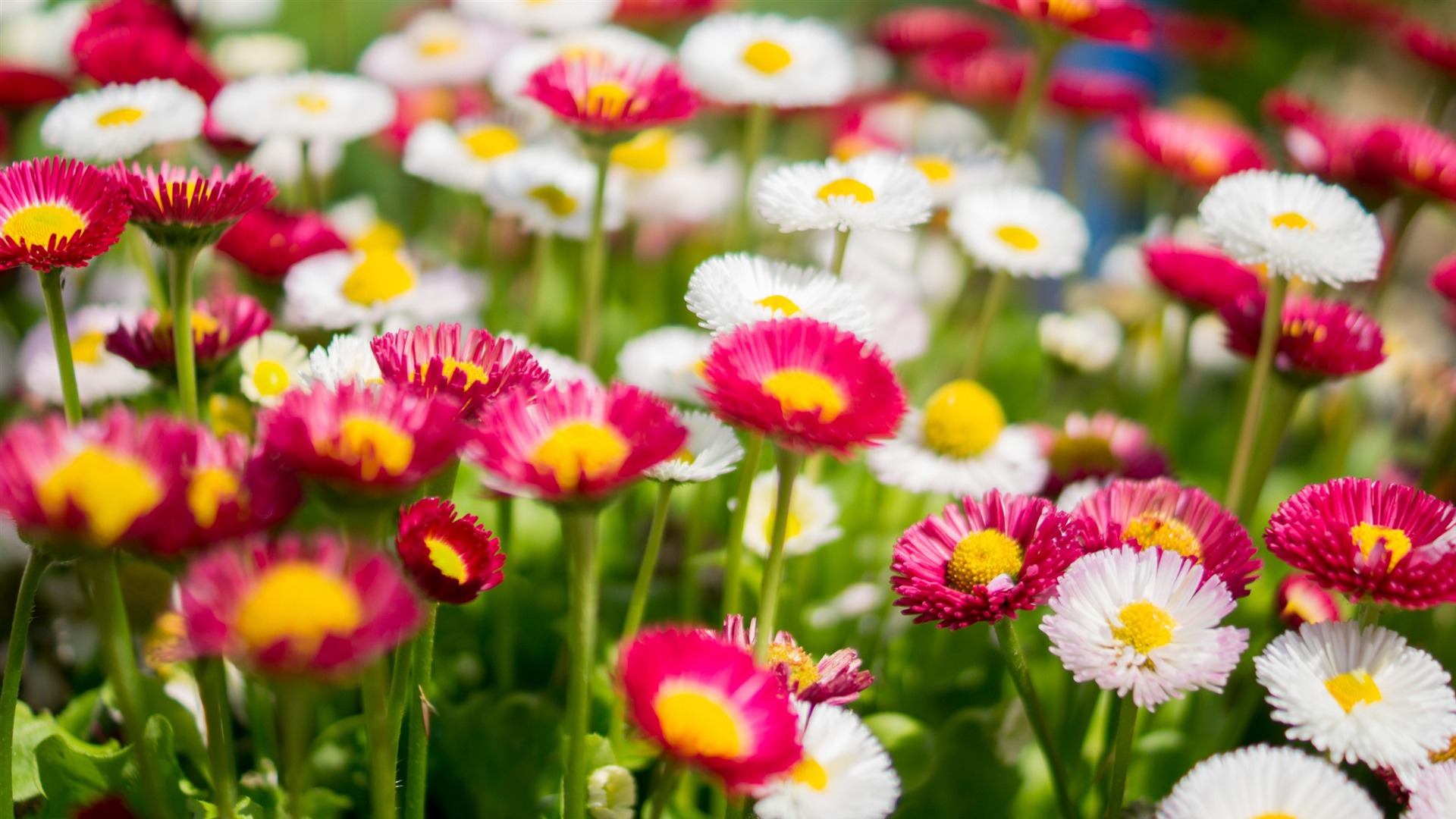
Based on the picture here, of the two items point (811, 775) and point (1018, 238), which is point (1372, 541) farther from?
point (1018, 238)

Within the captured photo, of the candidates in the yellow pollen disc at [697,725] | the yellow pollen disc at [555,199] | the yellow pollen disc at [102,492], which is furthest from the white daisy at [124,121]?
the yellow pollen disc at [697,725]

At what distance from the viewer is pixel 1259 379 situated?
0.62m

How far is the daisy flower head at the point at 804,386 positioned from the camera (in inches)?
15.6

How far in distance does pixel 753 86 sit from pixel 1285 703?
1.70 feet

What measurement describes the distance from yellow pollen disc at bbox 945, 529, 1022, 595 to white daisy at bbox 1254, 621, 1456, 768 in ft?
0.33

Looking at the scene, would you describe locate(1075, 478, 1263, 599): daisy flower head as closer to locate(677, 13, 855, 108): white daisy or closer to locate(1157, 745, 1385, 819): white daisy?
locate(1157, 745, 1385, 819): white daisy

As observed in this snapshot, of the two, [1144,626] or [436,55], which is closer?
[1144,626]

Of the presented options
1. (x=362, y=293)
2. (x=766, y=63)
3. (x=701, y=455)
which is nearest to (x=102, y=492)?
(x=701, y=455)

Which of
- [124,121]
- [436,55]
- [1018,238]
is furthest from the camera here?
[436,55]

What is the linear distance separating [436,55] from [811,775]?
2.51 ft

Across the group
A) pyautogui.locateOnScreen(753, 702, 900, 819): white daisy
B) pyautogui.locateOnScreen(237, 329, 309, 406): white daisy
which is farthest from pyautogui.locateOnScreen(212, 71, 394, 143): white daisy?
pyautogui.locateOnScreen(753, 702, 900, 819): white daisy

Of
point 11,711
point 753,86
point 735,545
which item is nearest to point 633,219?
point 753,86

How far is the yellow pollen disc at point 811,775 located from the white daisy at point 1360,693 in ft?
0.56

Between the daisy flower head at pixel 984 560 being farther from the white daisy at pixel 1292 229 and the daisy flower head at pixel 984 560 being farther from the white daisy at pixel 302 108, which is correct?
the white daisy at pixel 302 108
